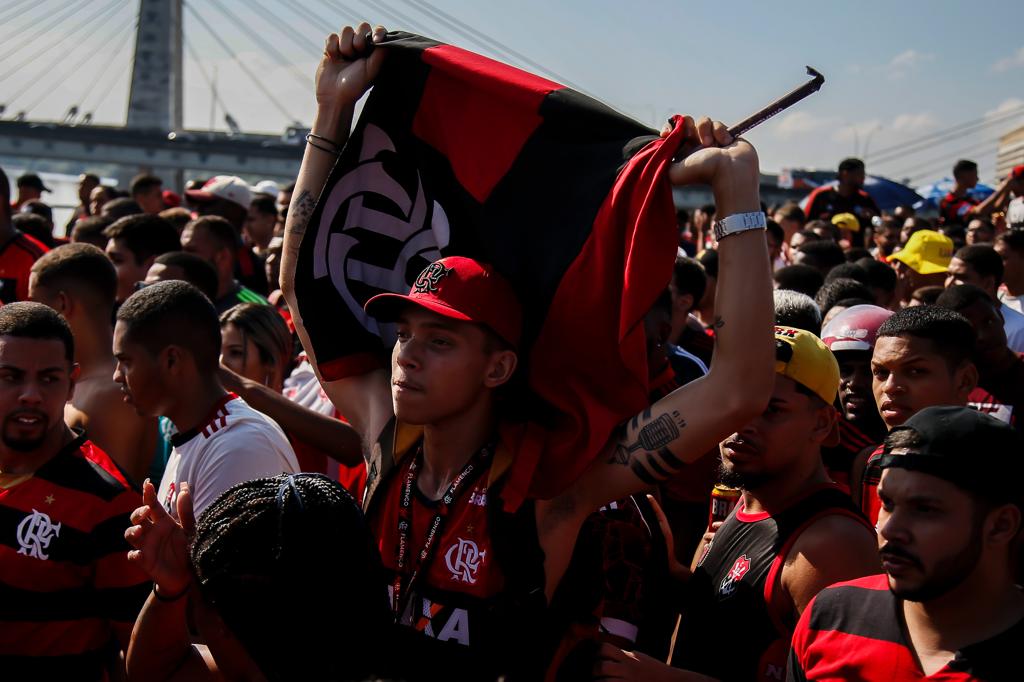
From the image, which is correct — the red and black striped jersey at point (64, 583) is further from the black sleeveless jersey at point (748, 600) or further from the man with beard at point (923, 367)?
the man with beard at point (923, 367)

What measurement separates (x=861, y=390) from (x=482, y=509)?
2.42 meters

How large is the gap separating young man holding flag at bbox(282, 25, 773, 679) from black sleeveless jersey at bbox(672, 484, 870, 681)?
19.4 inches

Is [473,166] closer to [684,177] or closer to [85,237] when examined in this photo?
[684,177]

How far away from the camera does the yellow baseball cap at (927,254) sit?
25.6ft

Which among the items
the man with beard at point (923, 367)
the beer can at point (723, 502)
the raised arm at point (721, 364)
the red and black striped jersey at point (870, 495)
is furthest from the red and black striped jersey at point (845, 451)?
the raised arm at point (721, 364)

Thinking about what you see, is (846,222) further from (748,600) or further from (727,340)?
(727,340)

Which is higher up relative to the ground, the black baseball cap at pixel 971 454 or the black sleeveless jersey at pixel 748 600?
the black baseball cap at pixel 971 454

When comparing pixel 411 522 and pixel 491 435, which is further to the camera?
pixel 491 435

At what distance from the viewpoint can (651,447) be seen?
2.52m

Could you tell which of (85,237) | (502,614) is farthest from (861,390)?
(85,237)

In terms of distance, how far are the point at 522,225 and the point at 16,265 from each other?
4.83 metres

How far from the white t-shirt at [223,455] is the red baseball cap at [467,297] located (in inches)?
36.7

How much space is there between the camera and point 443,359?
107 inches

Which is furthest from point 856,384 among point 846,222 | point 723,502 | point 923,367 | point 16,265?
point 846,222
